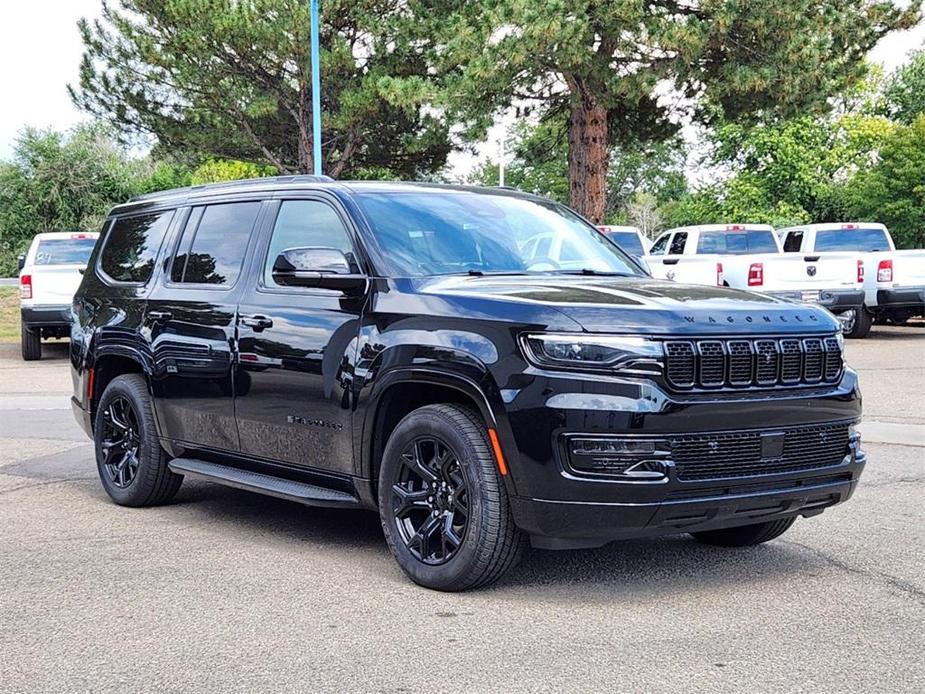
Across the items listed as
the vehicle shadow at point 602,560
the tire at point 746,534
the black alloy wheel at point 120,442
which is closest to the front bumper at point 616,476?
the vehicle shadow at point 602,560

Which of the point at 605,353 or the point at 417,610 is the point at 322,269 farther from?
the point at 417,610

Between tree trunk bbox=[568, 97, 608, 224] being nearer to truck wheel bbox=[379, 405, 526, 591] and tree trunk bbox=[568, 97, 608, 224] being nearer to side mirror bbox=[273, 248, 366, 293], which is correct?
side mirror bbox=[273, 248, 366, 293]

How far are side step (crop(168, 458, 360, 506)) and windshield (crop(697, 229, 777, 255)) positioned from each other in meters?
17.0

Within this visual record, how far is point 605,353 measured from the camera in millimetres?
5023

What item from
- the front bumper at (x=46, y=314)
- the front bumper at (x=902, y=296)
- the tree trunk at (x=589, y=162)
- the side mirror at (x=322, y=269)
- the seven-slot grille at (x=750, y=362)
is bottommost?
the front bumper at (x=46, y=314)

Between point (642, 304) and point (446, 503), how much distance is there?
1.22 metres

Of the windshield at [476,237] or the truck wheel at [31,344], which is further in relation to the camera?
the truck wheel at [31,344]

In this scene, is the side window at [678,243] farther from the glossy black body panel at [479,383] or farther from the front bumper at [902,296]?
the glossy black body panel at [479,383]

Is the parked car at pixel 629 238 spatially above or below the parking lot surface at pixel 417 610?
above

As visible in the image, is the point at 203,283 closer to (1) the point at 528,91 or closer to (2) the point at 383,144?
(1) the point at 528,91

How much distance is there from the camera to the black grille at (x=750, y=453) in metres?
5.07

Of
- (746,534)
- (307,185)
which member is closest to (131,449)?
(307,185)

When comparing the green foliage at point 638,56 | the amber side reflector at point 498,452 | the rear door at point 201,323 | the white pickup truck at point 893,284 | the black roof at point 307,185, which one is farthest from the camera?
the green foliage at point 638,56

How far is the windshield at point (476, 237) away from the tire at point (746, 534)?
1.44 metres
